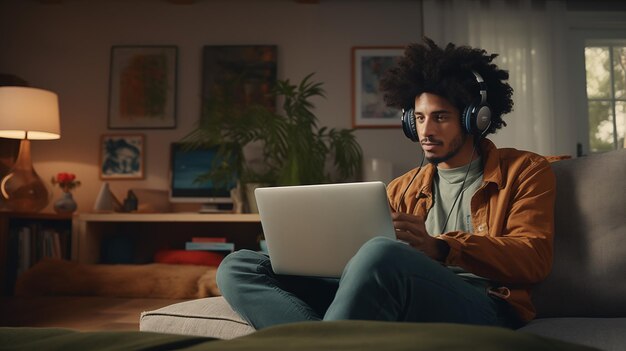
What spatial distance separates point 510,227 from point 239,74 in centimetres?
264

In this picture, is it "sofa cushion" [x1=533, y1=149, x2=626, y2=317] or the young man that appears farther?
"sofa cushion" [x1=533, y1=149, x2=626, y2=317]

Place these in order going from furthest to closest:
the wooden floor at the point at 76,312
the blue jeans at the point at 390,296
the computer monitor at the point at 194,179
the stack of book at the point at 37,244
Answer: the computer monitor at the point at 194,179 < the stack of book at the point at 37,244 < the wooden floor at the point at 76,312 < the blue jeans at the point at 390,296

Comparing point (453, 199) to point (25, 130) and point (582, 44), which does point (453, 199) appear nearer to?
point (25, 130)

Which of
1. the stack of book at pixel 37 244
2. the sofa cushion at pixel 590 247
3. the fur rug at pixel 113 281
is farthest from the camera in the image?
the stack of book at pixel 37 244

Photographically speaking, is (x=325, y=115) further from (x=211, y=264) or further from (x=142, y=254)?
(x=142, y=254)

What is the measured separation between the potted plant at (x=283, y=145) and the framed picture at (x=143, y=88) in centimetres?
33

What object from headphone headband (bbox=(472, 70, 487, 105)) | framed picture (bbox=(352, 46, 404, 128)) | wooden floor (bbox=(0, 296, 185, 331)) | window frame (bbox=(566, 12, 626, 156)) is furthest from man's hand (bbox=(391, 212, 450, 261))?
window frame (bbox=(566, 12, 626, 156))

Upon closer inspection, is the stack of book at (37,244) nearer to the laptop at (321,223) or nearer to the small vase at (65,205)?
the small vase at (65,205)

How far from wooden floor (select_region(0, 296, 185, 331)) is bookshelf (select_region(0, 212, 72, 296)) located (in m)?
0.35

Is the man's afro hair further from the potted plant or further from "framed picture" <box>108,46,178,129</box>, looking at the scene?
"framed picture" <box>108,46,178,129</box>

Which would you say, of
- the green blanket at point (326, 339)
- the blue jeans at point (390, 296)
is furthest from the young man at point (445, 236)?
the green blanket at point (326, 339)

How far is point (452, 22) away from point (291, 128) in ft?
4.60

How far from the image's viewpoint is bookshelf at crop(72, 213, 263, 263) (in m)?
3.09

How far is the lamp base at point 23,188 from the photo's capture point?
3094mm
